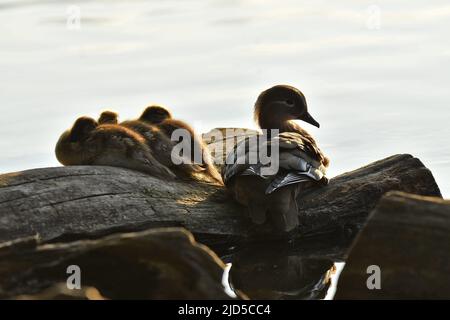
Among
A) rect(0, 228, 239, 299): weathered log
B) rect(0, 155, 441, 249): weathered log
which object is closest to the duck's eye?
rect(0, 155, 441, 249): weathered log

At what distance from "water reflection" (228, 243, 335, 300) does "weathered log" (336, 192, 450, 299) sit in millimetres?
1058

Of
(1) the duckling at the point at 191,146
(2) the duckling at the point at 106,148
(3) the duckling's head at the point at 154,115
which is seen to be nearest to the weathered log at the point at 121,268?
(2) the duckling at the point at 106,148

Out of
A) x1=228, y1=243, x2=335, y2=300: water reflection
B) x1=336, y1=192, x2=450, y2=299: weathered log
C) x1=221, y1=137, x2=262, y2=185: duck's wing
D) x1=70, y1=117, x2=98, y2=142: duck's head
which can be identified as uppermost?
x1=70, y1=117, x2=98, y2=142: duck's head

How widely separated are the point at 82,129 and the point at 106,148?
394 mm

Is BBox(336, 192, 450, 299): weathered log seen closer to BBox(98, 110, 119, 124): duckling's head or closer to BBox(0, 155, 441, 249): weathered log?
BBox(0, 155, 441, 249): weathered log

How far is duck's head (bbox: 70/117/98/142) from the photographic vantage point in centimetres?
956

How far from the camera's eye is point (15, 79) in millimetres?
14930

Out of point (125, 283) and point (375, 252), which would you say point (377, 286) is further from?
point (125, 283)

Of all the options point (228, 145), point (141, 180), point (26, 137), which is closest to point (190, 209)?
point (141, 180)

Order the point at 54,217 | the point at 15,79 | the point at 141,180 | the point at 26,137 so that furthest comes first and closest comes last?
the point at 15,79 < the point at 26,137 < the point at 141,180 < the point at 54,217

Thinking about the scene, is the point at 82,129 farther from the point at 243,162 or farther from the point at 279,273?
the point at 279,273

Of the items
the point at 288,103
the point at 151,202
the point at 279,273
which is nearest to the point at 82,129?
the point at 151,202

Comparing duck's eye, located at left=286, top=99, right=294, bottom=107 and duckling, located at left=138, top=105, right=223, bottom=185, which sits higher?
duck's eye, located at left=286, top=99, right=294, bottom=107
